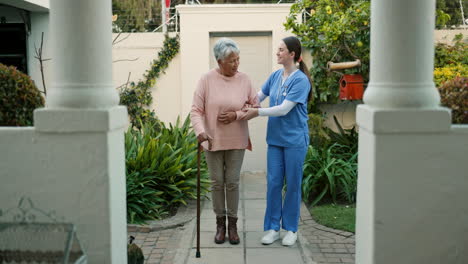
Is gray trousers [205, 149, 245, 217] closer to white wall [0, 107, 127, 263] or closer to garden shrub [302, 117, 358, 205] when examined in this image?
white wall [0, 107, 127, 263]

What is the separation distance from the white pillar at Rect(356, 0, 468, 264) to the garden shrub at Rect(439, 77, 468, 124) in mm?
249

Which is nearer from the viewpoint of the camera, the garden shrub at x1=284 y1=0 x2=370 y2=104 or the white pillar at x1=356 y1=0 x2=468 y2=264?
the white pillar at x1=356 y1=0 x2=468 y2=264

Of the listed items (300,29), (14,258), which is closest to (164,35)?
(300,29)

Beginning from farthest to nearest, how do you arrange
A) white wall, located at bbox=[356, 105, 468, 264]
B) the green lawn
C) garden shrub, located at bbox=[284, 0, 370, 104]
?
1. garden shrub, located at bbox=[284, 0, 370, 104]
2. the green lawn
3. white wall, located at bbox=[356, 105, 468, 264]

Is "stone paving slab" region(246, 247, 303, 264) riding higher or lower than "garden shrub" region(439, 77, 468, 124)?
lower

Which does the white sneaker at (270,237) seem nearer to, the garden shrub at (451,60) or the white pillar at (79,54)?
the white pillar at (79,54)

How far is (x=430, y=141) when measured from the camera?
3.16m

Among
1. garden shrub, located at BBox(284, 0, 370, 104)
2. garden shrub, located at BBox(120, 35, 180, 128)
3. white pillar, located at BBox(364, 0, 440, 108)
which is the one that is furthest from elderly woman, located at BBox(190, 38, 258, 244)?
garden shrub, located at BBox(120, 35, 180, 128)

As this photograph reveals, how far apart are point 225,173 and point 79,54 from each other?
6.73ft

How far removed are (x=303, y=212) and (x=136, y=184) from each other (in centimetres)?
205

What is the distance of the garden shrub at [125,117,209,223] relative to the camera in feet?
18.9

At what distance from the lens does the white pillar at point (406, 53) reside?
3.16 meters

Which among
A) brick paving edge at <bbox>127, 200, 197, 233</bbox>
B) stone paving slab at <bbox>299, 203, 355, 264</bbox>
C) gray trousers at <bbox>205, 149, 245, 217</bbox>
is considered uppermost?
gray trousers at <bbox>205, 149, 245, 217</bbox>

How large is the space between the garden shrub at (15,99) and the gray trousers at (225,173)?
5.81 feet
